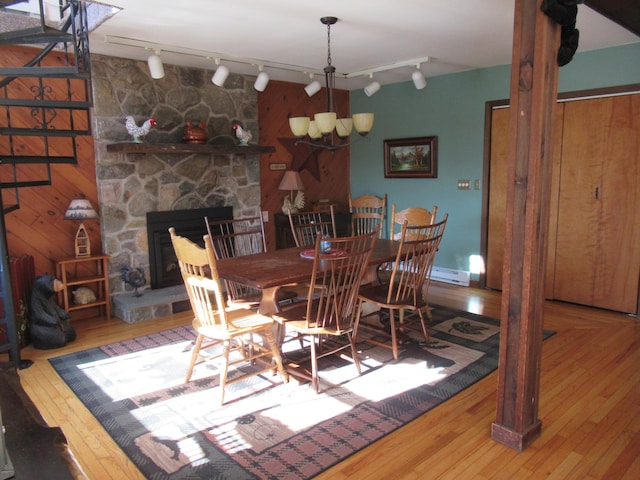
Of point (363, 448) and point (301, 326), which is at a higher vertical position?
point (301, 326)

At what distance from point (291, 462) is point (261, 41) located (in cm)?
316

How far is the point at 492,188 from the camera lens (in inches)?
200

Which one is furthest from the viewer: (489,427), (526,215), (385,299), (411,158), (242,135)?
(411,158)

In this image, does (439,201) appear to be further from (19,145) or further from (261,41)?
(19,145)

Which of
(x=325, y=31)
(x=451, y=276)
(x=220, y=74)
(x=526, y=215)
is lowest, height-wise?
(x=451, y=276)

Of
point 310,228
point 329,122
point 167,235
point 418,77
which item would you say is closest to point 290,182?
point 310,228

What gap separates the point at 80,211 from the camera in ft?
13.1

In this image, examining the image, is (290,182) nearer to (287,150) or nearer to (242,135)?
(287,150)

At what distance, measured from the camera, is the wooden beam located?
1998 millimetres

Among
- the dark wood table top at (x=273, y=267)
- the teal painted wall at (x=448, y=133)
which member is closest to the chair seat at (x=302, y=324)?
the dark wood table top at (x=273, y=267)

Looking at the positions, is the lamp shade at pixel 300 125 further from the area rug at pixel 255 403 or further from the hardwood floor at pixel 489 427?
the hardwood floor at pixel 489 427

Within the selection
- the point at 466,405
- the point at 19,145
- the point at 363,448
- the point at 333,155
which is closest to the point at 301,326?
the point at 363,448

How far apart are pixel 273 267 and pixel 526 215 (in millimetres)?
1578

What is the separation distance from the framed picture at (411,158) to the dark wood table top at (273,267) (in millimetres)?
2169
